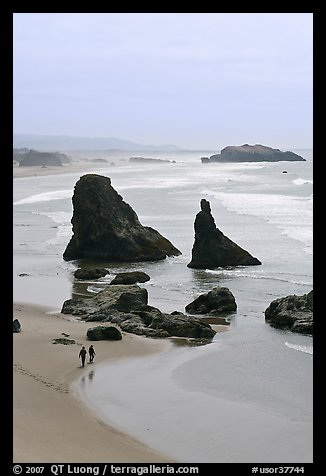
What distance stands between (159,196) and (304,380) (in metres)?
70.6

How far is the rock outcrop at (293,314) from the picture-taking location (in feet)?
80.4

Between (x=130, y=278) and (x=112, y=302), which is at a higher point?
(x=130, y=278)

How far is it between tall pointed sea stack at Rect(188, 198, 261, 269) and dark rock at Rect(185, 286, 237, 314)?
10466 millimetres

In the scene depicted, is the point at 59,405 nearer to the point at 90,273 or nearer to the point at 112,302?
the point at 112,302

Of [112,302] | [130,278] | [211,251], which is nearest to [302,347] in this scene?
[112,302]

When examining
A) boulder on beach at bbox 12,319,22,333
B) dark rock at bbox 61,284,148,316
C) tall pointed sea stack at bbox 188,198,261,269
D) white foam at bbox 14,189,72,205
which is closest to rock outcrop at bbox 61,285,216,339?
dark rock at bbox 61,284,148,316

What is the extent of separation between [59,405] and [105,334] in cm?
667

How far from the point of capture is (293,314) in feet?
83.3

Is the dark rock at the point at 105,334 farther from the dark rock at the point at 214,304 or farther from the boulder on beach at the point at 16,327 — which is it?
the dark rock at the point at 214,304

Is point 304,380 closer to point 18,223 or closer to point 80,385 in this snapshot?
point 80,385

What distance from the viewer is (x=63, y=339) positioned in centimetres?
2289

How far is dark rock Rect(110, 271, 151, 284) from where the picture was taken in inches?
1307

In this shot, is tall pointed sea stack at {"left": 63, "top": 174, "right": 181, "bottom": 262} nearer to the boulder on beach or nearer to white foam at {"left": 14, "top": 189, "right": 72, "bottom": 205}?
the boulder on beach
